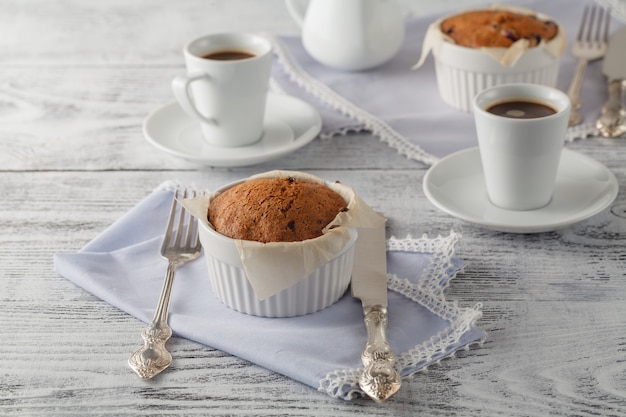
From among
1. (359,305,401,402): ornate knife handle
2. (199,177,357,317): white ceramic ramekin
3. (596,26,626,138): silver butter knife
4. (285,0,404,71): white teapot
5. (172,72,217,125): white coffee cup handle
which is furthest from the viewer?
(285,0,404,71): white teapot

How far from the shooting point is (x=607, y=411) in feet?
3.21

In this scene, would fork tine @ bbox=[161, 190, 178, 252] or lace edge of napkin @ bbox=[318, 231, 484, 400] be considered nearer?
lace edge of napkin @ bbox=[318, 231, 484, 400]

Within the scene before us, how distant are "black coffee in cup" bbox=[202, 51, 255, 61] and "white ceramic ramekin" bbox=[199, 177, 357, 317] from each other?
23.9 inches

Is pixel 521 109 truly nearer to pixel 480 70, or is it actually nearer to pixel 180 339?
pixel 480 70

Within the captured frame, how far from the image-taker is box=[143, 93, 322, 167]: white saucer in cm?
157

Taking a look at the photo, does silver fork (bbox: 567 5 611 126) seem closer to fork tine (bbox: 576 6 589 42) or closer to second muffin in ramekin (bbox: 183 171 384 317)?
fork tine (bbox: 576 6 589 42)

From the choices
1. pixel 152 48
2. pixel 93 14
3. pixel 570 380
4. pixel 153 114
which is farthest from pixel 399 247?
pixel 93 14

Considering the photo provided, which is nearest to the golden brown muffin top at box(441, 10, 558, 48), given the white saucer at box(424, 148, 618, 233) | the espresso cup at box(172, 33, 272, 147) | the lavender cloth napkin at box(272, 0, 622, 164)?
the lavender cloth napkin at box(272, 0, 622, 164)

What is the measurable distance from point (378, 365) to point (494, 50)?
891 millimetres

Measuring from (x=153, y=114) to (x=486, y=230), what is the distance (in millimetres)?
758

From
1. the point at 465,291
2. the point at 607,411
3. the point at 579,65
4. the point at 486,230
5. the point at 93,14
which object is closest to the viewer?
→ the point at 607,411

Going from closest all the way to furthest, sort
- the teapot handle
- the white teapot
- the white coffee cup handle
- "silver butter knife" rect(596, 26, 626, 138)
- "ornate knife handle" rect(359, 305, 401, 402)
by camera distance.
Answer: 1. "ornate knife handle" rect(359, 305, 401, 402)
2. the white coffee cup handle
3. "silver butter knife" rect(596, 26, 626, 138)
4. the white teapot
5. the teapot handle

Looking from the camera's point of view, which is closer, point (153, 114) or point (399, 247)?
point (399, 247)

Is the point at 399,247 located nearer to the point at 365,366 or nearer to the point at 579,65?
the point at 365,366
